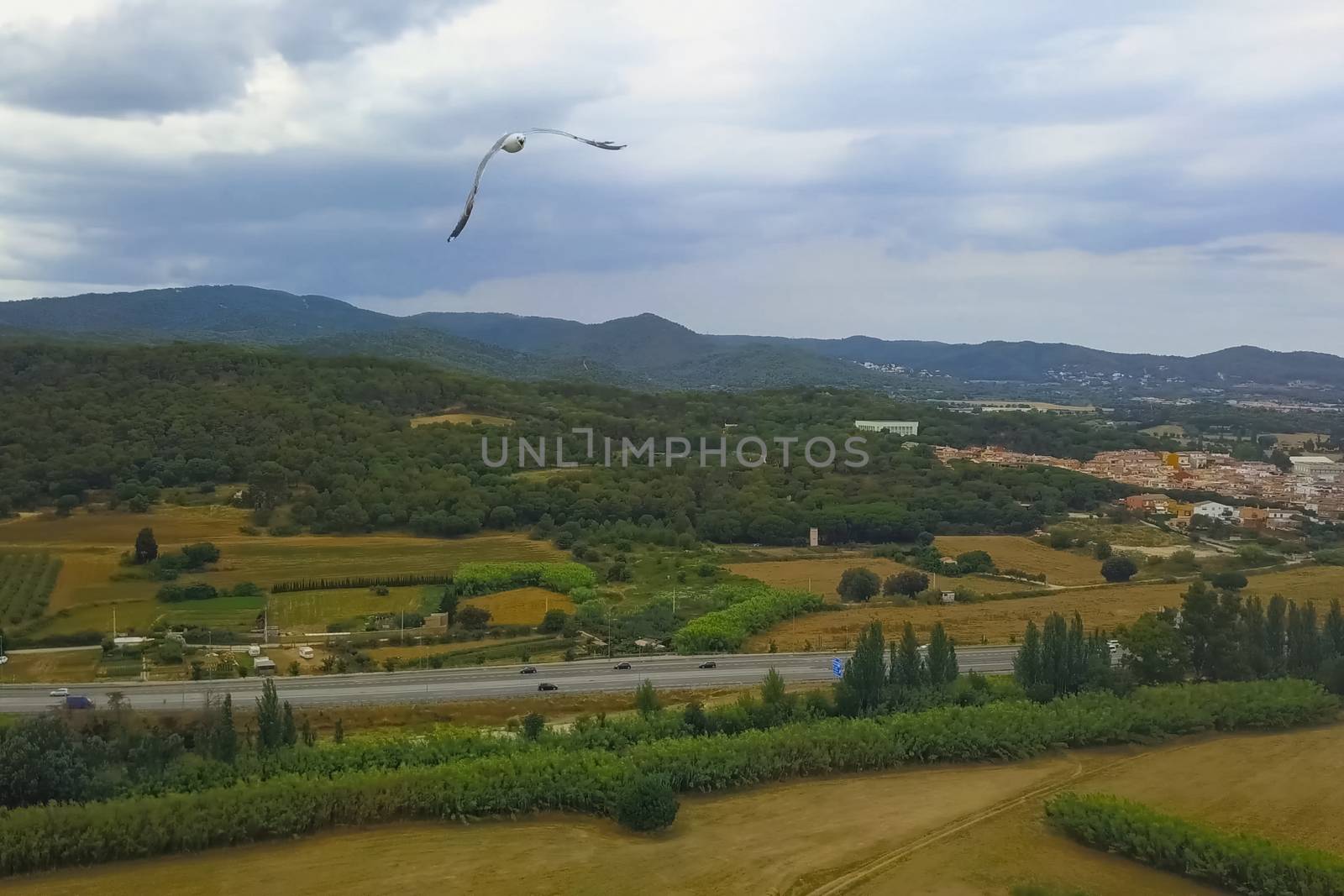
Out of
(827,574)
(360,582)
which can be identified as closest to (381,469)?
(360,582)

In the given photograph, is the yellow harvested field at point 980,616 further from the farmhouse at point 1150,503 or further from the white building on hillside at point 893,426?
the white building on hillside at point 893,426

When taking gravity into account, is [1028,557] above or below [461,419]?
below

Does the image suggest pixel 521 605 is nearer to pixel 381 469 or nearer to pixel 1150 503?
pixel 381 469

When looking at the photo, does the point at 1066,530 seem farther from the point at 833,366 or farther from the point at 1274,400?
the point at 833,366

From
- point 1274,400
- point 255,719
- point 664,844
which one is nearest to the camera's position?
point 664,844

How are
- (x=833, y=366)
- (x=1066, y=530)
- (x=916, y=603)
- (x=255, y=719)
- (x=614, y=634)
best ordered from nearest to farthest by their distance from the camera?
1. (x=255, y=719)
2. (x=614, y=634)
3. (x=916, y=603)
4. (x=1066, y=530)
5. (x=833, y=366)

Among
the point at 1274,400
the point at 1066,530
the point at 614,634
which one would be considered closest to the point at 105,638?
the point at 614,634
